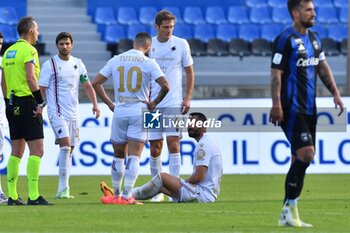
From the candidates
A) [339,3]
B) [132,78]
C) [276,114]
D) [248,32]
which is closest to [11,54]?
[132,78]

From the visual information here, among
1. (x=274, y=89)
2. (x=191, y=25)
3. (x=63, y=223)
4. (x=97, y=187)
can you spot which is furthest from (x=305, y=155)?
(x=191, y=25)

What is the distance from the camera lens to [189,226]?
9781mm

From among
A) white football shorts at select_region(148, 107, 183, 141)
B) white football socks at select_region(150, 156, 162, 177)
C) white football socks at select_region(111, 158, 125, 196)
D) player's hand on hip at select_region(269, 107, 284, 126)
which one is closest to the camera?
player's hand on hip at select_region(269, 107, 284, 126)

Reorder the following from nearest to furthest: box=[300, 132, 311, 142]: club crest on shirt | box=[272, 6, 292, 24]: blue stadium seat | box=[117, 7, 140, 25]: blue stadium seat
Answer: box=[300, 132, 311, 142]: club crest on shirt → box=[117, 7, 140, 25]: blue stadium seat → box=[272, 6, 292, 24]: blue stadium seat

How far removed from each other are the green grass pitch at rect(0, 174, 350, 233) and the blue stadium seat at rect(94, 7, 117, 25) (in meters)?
12.9

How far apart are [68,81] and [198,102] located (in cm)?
560

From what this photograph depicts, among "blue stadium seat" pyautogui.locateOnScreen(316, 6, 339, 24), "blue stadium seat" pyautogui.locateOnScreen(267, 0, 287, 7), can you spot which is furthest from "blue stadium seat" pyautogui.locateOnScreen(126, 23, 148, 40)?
"blue stadium seat" pyautogui.locateOnScreen(316, 6, 339, 24)

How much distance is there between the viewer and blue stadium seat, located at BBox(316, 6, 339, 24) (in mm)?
29188

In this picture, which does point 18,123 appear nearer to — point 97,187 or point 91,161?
point 97,187

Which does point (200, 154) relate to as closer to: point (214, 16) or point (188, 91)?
point (188, 91)

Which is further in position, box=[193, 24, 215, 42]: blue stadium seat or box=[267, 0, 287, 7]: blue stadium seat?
box=[267, 0, 287, 7]: blue stadium seat

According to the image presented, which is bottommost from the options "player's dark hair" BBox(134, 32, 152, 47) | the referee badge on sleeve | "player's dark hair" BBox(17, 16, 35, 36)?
the referee badge on sleeve

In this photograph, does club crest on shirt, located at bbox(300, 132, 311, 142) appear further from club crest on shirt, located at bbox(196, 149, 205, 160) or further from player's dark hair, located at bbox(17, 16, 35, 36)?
player's dark hair, located at bbox(17, 16, 35, 36)

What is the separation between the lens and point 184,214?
36.0 feet
